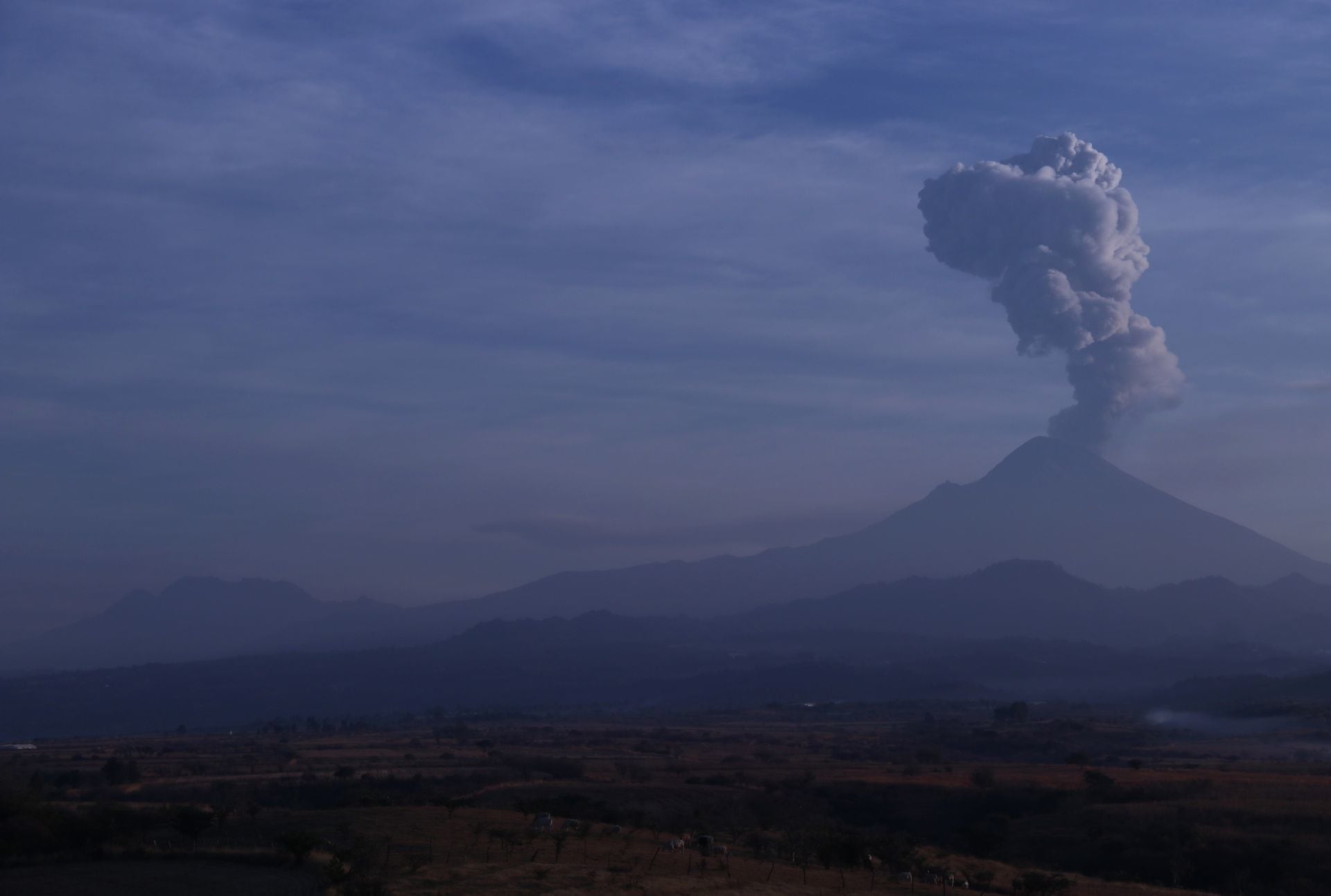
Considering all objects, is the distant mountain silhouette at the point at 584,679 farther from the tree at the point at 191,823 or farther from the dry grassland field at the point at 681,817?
the tree at the point at 191,823

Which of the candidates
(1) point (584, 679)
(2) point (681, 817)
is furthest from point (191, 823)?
(1) point (584, 679)

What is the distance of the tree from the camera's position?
1275 inches

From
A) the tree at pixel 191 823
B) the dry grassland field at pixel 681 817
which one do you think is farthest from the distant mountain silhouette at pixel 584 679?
the tree at pixel 191 823

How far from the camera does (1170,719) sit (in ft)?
306

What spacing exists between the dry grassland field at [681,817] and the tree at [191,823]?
6 centimetres

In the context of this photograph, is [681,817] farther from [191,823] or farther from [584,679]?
[584,679]

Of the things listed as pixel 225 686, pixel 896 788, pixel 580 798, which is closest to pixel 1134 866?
pixel 896 788

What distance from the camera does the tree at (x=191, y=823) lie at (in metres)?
32.4

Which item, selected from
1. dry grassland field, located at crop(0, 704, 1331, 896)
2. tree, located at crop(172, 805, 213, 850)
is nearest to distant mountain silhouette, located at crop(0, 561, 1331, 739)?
dry grassland field, located at crop(0, 704, 1331, 896)

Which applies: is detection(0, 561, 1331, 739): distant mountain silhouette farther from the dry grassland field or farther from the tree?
the tree

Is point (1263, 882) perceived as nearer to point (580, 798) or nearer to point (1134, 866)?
point (1134, 866)

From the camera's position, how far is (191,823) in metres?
32.4

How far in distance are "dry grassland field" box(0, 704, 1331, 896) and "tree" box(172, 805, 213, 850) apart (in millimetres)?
55

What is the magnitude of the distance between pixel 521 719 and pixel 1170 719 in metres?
51.6
